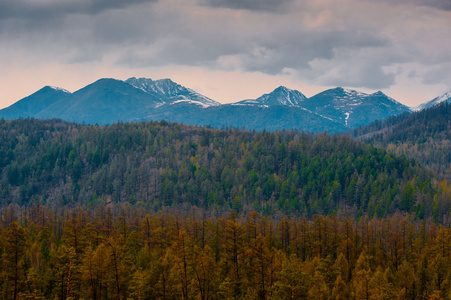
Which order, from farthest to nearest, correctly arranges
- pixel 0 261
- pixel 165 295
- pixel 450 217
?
pixel 450 217
pixel 0 261
pixel 165 295

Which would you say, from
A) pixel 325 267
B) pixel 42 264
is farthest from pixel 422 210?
pixel 42 264

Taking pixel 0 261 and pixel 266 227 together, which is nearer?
pixel 0 261

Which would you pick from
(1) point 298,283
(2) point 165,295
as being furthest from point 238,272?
(1) point 298,283

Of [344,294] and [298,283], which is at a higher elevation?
[298,283]

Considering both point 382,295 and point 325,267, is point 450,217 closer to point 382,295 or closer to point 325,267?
point 325,267

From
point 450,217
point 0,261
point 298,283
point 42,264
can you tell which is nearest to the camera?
point 298,283

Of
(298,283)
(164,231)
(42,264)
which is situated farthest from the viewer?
(164,231)

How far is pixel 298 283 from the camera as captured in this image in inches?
2222

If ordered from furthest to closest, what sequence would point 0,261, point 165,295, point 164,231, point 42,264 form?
point 164,231
point 42,264
point 0,261
point 165,295

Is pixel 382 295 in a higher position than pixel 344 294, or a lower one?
higher

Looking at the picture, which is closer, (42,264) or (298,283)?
(298,283)

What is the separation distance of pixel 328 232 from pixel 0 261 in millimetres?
77013

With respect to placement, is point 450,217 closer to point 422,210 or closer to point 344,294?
point 422,210

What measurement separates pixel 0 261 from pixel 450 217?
173 m
